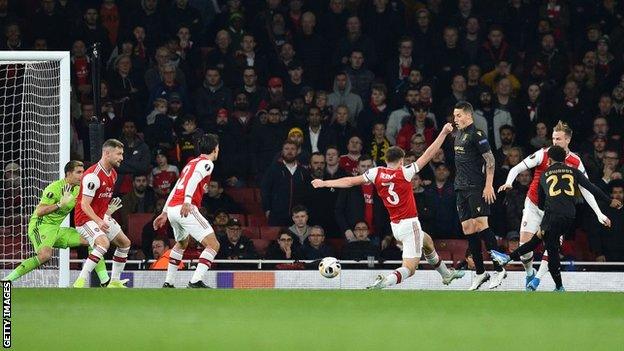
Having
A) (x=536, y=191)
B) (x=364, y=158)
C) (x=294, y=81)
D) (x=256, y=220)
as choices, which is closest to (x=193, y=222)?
(x=536, y=191)

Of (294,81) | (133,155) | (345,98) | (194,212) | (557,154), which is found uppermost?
(294,81)

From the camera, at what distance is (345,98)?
69.6ft

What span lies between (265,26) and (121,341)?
40.3ft

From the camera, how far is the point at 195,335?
1075cm

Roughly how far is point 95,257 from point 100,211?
0.54 m

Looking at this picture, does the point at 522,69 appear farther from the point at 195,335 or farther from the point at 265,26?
the point at 195,335

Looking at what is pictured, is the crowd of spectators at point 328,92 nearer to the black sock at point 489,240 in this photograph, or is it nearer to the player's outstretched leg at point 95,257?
the player's outstretched leg at point 95,257

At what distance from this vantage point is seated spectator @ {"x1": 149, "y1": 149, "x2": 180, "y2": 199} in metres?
19.9

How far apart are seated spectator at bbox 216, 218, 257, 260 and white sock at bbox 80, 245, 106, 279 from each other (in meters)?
2.93

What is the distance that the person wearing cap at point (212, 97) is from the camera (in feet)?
68.6

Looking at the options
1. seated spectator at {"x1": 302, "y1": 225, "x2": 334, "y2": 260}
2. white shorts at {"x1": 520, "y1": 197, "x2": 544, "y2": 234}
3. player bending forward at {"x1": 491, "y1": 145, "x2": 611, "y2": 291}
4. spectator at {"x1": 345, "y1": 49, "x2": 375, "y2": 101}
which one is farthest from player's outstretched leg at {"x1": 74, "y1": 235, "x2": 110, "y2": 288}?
spectator at {"x1": 345, "y1": 49, "x2": 375, "y2": 101}

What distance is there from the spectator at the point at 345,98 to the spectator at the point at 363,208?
1.70m

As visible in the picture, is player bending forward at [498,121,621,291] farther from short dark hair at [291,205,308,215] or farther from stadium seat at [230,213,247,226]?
stadium seat at [230,213,247,226]

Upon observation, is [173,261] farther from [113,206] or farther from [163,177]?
[163,177]
